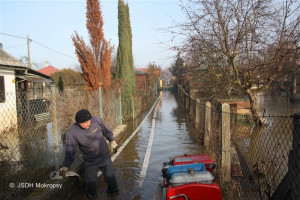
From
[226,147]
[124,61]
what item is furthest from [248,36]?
[124,61]

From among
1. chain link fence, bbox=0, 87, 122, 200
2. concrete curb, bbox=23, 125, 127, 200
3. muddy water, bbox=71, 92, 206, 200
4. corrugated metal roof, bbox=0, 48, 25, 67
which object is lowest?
muddy water, bbox=71, 92, 206, 200

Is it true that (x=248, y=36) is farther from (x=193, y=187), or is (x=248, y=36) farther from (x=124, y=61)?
(x=124, y=61)

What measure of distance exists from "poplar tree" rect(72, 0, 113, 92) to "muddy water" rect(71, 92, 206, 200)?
3764 mm

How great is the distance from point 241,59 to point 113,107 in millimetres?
5381

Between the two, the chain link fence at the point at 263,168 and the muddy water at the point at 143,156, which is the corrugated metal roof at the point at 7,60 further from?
the chain link fence at the point at 263,168

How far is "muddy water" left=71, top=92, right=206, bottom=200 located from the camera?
17.4ft

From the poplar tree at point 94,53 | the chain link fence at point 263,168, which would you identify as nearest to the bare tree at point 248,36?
the chain link fence at point 263,168

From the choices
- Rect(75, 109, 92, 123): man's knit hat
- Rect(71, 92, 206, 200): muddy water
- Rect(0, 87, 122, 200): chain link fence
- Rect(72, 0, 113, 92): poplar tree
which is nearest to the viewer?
Rect(0, 87, 122, 200): chain link fence

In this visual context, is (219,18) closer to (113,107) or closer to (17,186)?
(113,107)

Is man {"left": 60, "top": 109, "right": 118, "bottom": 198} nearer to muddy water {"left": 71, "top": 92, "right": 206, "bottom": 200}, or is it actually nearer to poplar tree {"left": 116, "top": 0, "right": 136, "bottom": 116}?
muddy water {"left": 71, "top": 92, "right": 206, "bottom": 200}

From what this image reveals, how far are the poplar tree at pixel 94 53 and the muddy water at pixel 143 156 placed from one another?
376 centimetres

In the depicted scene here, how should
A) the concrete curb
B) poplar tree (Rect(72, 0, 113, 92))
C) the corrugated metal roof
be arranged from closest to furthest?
the concrete curb < the corrugated metal roof < poplar tree (Rect(72, 0, 113, 92))

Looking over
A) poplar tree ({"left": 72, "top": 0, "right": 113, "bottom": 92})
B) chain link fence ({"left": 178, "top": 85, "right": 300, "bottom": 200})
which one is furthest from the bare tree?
poplar tree ({"left": 72, "top": 0, "right": 113, "bottom": 92})

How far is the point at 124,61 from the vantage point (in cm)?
1811
